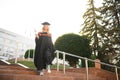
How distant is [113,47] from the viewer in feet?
49.0

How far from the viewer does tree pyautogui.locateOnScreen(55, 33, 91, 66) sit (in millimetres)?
16312

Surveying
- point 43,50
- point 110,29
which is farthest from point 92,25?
point 43,50

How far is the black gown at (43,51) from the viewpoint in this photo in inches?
267

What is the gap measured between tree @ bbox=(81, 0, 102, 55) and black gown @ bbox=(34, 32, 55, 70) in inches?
461

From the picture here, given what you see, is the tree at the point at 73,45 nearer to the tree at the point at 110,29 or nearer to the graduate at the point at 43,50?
the tree at the point at 110,29

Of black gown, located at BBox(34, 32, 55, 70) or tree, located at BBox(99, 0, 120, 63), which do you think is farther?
tree, located at BBox(99, 0, 120, 63)

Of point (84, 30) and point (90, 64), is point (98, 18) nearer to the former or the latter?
point (84, 30)

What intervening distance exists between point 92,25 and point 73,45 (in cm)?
542

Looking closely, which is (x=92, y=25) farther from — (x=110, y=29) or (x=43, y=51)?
(x=43, y=51)

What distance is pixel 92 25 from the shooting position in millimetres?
20828

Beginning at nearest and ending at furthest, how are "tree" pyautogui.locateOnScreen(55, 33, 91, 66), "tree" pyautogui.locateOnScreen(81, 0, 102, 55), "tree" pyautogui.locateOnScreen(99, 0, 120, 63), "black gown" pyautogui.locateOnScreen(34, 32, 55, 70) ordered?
1. "black gown" pyautogui.locateOnScreen(34, 32, 55, 70)
2. "tree" pyautogui.locateOnScreen(99, 0, 120, 63)
3. "tree" pyautogui.locateOnScreen(55, 33, 91, 66)
4. "tree" pyautogui.locateOnScreen(81, 0, 102, 55)

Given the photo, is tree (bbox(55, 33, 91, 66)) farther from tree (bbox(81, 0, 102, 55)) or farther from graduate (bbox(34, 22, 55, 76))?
graduate (bbox(34, 22, 55, 76))

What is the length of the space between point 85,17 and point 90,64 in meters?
9.18

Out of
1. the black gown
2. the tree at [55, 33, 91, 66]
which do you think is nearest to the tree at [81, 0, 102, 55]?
the tree at [55, 33, 91, 66]
